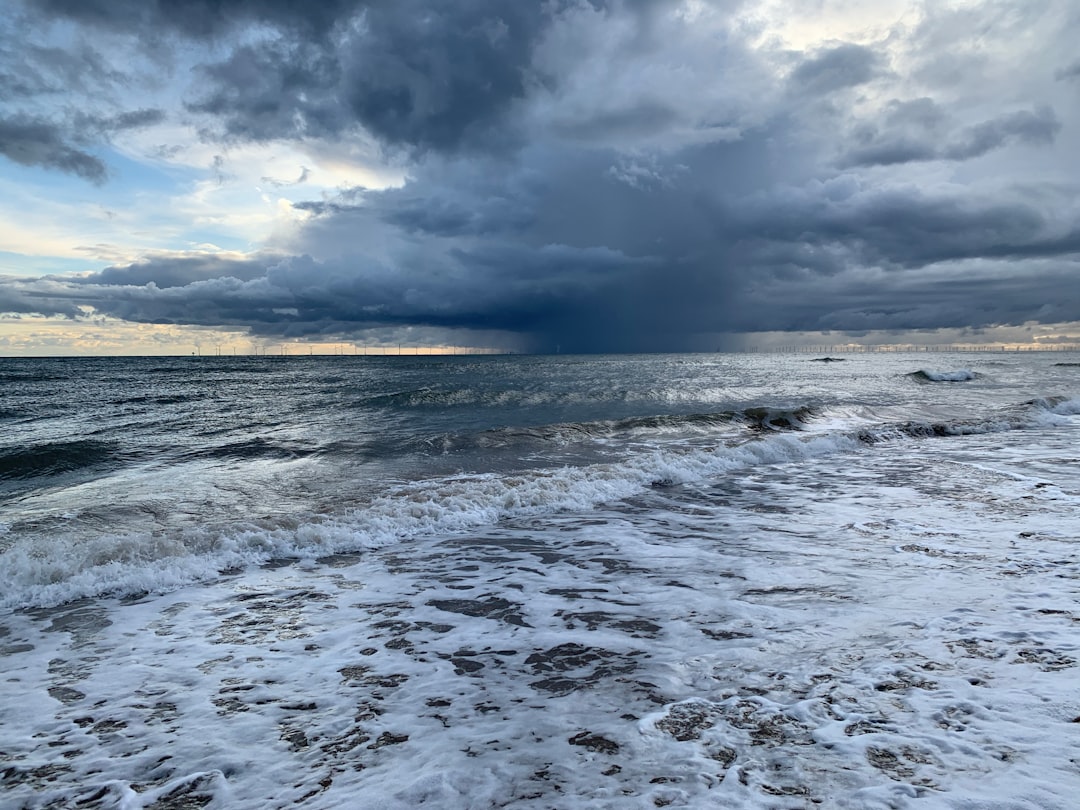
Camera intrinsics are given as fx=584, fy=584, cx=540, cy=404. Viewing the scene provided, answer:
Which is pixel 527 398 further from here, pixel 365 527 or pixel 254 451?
pixel 365 527

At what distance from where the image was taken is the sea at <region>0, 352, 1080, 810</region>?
338cm

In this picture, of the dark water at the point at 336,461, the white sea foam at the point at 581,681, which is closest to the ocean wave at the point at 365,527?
the dark water at the point at 336,461

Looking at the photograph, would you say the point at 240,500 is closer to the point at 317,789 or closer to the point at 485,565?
the point at 485,565

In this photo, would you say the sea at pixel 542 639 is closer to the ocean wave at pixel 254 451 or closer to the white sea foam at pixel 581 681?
the white sea foam at pixel 581 681

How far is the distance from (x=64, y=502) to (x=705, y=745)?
12.6 meters

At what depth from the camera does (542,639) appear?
5.38 metres

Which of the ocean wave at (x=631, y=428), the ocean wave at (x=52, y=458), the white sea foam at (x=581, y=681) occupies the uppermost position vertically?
the white sea foam at (x=581, y=681)

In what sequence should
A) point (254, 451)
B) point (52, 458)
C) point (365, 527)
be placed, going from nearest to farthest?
point (365, 527), point (52, 458), point (254, 451)

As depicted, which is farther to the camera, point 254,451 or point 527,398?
point 527,398

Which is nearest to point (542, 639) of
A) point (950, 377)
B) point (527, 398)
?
point (527, 398)

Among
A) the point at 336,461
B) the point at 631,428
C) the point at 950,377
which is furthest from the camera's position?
the point at 950,377

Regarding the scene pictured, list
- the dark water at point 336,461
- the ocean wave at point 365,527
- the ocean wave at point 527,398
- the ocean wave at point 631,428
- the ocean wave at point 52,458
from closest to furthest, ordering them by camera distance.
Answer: the ocean wave at point 365,527, the dark water at point 336,461, the ocean wave at point 52,458, the ocean wave at point 631,428, the ocean wave at point 527,398

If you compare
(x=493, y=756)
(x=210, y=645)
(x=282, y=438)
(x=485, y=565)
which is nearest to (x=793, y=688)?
(x=493, y=756)

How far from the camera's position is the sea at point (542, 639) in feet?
11.1
